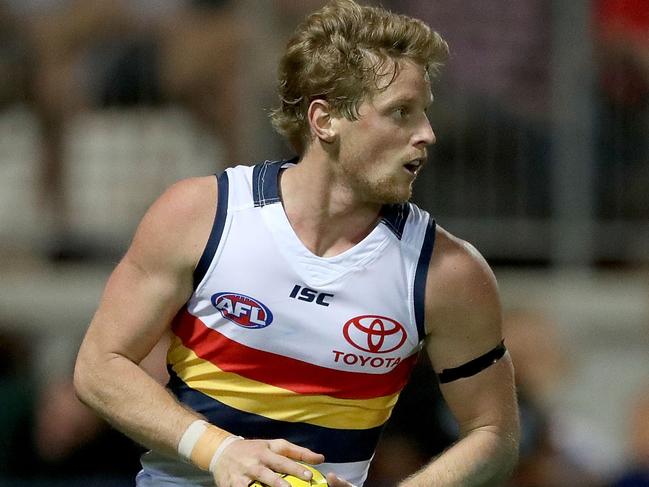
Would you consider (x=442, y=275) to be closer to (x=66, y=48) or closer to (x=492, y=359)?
(x=492, y=359)

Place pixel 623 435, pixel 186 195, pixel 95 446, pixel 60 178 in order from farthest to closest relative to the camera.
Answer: pixel 60 178
pixel 623 435
pixel 95 446
pixel 186 195

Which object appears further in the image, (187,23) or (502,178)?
(187,23)

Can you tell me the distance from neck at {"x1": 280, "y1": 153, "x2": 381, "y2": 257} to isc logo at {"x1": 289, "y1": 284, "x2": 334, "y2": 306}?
0.14 meters

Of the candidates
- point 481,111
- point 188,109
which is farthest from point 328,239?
point 188,109

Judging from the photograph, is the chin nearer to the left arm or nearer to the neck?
the neck

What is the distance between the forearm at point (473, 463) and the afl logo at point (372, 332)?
0.47m

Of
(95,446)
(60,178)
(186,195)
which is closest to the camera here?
(186,195)

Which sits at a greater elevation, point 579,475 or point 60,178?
point 60,178

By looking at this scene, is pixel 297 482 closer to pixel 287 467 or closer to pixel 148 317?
pixel 287 467

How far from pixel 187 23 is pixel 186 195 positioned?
20.8 feet

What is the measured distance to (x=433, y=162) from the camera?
10.5m

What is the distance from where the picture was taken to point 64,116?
36.6 feet

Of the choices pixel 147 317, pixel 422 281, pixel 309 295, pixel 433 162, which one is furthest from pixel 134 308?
pixel 433 162

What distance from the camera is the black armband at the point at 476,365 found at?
539 cm
